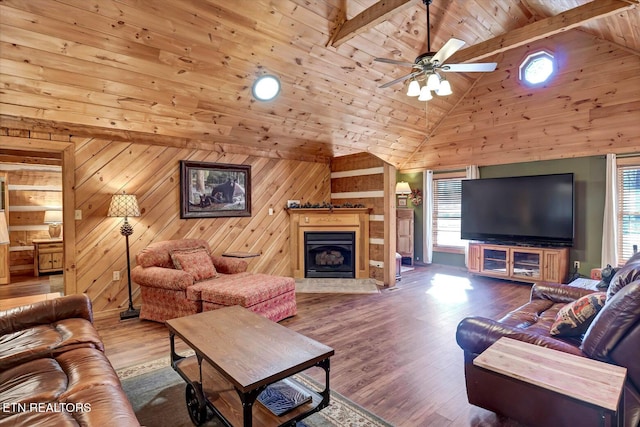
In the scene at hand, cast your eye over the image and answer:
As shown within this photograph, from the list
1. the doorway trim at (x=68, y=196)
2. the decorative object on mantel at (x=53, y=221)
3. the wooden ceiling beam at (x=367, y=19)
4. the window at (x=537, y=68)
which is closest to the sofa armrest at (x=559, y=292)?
the wooden ceiling beam at (x=367, y=19)

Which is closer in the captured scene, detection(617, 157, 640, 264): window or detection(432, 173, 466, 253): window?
detection(617, 157, 640, 264): window

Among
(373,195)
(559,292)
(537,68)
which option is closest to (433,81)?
(559,292)

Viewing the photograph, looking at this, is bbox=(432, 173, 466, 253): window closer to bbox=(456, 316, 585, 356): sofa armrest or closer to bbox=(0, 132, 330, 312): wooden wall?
bbox=(0, 132, 330, 312): wooden wall

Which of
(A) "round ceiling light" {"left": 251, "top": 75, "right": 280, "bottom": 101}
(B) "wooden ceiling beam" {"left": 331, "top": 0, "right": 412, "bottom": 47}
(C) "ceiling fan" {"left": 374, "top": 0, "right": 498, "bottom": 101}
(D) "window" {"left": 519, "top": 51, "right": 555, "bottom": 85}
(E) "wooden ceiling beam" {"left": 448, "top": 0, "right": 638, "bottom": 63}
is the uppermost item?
(D) "window" {"left": 519, "top": 51, "right": 555, "bottom": 85}

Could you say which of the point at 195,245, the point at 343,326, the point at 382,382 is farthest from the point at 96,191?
the point at 382,382

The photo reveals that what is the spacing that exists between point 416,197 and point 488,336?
5813mm

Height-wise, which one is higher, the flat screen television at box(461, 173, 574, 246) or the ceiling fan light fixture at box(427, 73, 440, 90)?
the ceiling fan light fixture at box(427, 73, 440, 90)

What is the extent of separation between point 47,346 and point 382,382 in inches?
91.1

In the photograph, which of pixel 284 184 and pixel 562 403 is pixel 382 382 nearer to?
pixel 562 403

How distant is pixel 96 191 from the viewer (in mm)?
4277

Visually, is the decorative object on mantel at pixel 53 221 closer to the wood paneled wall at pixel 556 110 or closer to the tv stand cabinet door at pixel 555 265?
the wood paneled wall at pixel 556 110

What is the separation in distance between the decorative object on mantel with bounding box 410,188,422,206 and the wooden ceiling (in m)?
2.40

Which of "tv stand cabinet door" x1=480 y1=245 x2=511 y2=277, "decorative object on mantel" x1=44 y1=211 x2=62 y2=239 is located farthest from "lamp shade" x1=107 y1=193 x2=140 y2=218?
"tv stand cabinet door" x1=480 y1=245 x2=511 y2=277

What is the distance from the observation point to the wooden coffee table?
5.80ft
